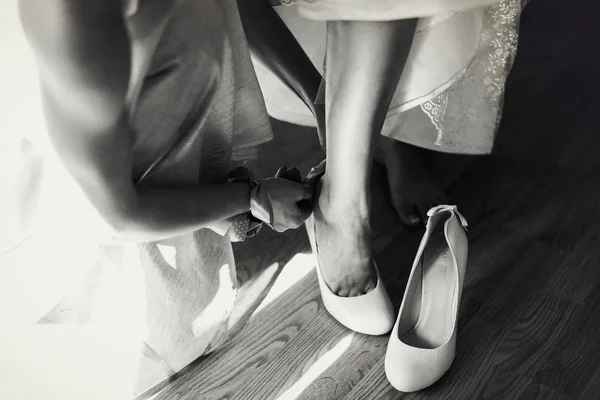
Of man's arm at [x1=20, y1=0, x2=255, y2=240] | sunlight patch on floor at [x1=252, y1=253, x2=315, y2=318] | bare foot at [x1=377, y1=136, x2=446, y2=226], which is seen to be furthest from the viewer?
bare foot at [x1=377, y1=136, x2=446, y2=226]

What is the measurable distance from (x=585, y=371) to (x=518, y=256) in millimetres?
217

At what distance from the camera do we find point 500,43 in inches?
33.3

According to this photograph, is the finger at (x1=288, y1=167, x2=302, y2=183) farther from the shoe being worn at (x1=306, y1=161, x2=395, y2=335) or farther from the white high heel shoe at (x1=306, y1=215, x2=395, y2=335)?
the white high heel shoe at (x1=306, y1=215, x2=395, y2=335)

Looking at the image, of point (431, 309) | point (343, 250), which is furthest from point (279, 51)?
point (431, 309)

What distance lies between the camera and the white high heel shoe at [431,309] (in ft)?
2.47

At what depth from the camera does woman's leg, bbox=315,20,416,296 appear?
696mm


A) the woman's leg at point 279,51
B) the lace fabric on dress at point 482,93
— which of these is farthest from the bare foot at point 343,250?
the lace fabric on dress at point 482,93

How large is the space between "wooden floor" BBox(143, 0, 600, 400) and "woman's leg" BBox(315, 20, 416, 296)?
3.1 inches

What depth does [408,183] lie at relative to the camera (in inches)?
41.2

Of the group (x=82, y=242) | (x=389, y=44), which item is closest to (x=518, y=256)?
(x=389, y=44)

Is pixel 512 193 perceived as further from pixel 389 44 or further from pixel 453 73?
pixel 389 44

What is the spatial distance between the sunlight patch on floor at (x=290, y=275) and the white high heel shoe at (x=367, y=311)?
0.09 meters

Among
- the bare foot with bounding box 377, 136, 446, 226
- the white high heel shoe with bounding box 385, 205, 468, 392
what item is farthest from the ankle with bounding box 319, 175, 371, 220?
the bare foot with bounding box 377, 136, 446, 226

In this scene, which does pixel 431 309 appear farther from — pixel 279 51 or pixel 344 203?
pixel 279 51
